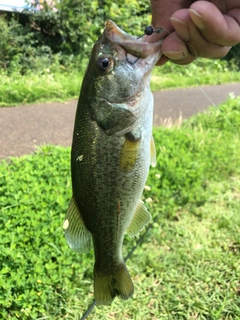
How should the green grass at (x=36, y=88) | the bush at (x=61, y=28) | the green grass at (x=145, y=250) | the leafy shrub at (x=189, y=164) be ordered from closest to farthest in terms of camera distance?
the green grass at (x=145, y=250), the leafy shrub at (x=189, y=164), the green grass at (x=36, y=88), the bush at (x=61, y=28)

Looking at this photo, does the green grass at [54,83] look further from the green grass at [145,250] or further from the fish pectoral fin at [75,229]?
the fish pectoral fin at [75,229]

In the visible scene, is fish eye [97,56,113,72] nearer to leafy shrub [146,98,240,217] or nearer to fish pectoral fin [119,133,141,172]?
fish pectoral fin [119,133,141,172]

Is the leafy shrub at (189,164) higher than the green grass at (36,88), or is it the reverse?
the leafy shrub at (189,164)

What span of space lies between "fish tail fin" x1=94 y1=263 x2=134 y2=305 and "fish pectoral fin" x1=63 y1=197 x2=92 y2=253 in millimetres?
186

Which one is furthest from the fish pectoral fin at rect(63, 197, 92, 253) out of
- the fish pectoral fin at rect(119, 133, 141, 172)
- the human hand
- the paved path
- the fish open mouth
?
the paved path

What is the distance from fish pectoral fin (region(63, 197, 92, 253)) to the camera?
1.72 metres

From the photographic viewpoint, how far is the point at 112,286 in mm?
1837

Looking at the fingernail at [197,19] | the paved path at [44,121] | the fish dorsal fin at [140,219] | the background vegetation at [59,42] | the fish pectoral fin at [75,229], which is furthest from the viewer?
the background vegetation at [59,42]

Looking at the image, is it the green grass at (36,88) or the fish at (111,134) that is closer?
the fish at (111,134)

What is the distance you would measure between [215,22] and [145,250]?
2541 mm

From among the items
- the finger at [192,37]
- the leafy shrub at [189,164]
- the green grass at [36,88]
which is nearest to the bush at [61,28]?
the green grass at [36,88]

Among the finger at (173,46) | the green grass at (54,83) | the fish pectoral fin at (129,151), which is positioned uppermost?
the finger at (173,46)

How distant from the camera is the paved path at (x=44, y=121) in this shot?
5.22 metres

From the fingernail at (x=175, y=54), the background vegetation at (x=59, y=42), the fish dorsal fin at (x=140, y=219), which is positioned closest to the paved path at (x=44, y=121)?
the background vegetation at (x=59, y=42)
